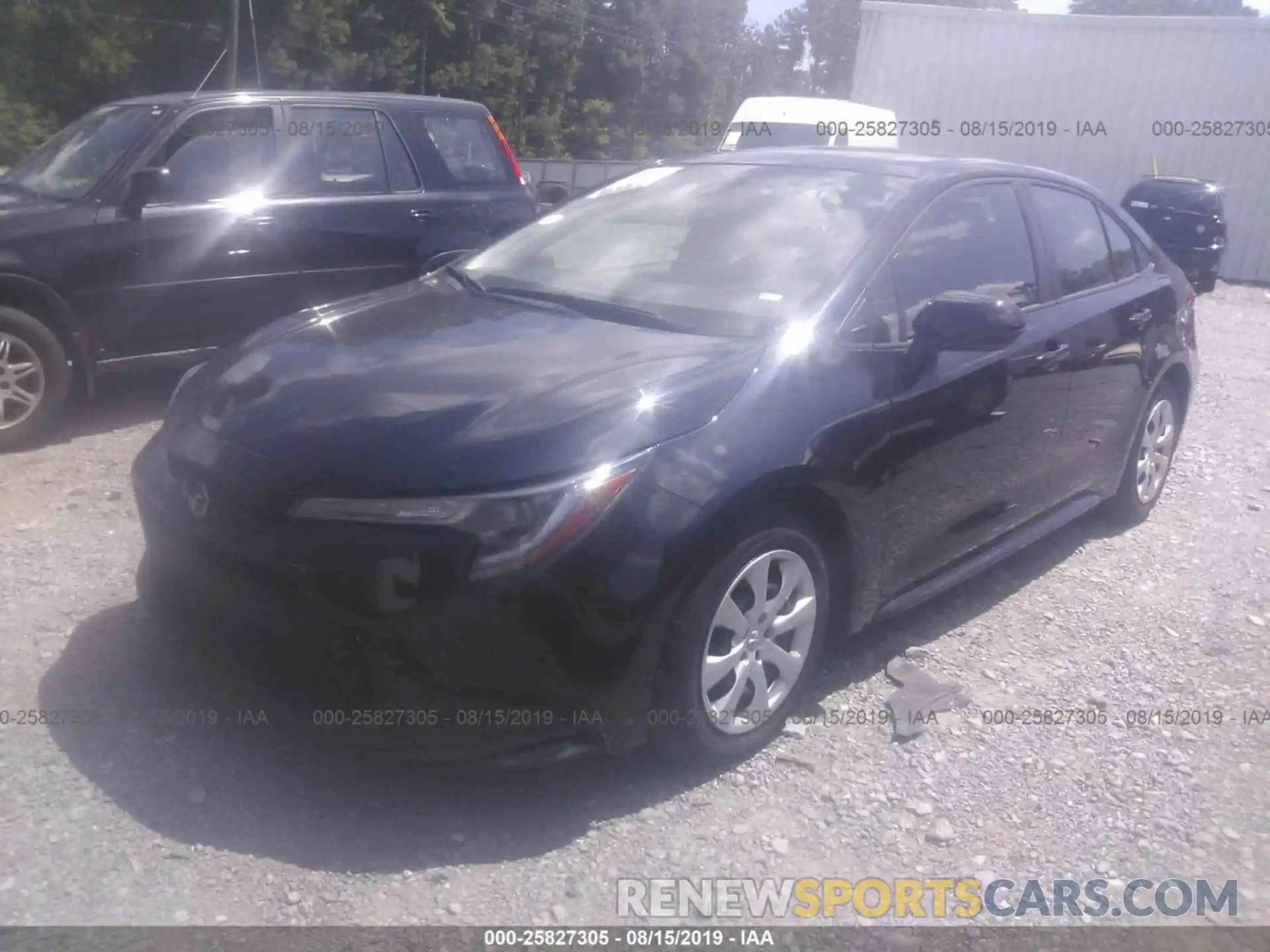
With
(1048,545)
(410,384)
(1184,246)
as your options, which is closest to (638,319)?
(410,384)

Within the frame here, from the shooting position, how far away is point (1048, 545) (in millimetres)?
5449

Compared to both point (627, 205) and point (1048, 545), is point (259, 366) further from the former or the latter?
point (1048, 545)

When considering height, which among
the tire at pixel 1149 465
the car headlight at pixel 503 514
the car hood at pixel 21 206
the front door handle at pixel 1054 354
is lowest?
the tire at pixel 1149 465

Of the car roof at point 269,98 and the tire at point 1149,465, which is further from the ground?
the car roof at point 269,98

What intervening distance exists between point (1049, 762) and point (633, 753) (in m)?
1.29

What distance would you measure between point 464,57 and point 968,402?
39191mm

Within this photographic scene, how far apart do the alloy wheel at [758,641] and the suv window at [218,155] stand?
169 inches

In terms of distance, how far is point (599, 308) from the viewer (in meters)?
3.86

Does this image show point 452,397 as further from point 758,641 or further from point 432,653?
point 758,641

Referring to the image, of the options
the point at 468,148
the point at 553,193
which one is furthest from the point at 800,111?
the point at 553,193

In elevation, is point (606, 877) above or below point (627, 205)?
below

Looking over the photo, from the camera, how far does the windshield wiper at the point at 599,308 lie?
371 centimetres

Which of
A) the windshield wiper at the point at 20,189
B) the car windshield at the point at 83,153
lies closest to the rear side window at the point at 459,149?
the car windshield at the point at 83,153

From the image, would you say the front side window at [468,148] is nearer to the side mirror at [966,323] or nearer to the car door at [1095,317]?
the car door at [1095,317]
